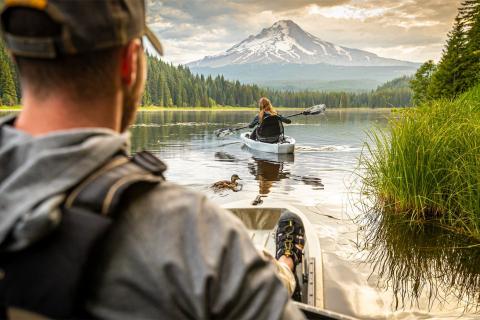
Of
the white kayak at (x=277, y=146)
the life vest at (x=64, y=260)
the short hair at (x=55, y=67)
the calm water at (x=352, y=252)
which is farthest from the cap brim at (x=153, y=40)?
the white kayak at (x=277, y=146)

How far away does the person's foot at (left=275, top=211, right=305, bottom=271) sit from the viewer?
13.0ft

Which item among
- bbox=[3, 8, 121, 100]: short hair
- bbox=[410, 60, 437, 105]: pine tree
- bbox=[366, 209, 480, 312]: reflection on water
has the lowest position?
bbox=[366, 209, 480, 312]: reflection on water

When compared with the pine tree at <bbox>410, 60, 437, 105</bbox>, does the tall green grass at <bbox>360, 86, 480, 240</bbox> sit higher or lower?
lower

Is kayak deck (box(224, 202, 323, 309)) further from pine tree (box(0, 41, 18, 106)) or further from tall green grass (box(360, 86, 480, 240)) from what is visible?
pine tree (box(0, 41, 18, 106))

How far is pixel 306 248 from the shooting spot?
464 cm

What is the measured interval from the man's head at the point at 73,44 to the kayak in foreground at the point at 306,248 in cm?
136

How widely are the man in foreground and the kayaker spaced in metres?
17.3

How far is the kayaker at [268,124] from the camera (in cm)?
1836

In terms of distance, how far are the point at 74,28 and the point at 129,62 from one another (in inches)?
7.1

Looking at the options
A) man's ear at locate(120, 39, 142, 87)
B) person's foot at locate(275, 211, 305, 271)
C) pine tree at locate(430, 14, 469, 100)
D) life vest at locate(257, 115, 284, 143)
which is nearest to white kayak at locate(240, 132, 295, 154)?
life vest at locate(257, 115, 284, 143)

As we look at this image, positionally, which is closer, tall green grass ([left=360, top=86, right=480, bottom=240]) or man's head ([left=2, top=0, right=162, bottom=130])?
man's head ([left=2, top=0, right=162, bottom=130])

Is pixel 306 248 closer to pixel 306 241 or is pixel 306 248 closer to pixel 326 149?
pixel 306 241

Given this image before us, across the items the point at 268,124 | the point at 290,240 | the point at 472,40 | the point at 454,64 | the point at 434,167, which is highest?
the point at 472,40

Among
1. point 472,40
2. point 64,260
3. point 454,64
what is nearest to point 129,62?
point 64,260
